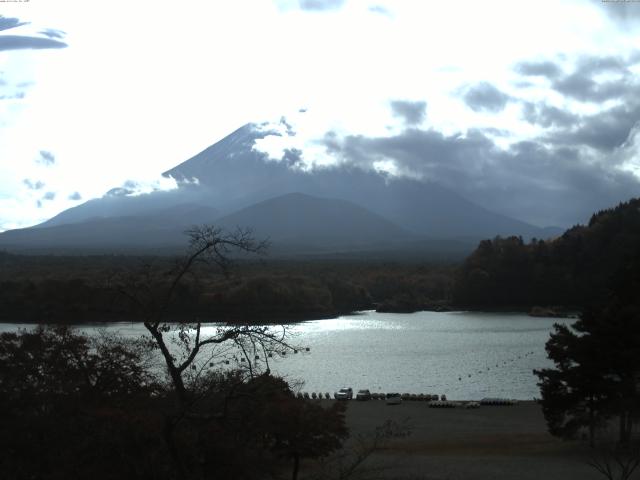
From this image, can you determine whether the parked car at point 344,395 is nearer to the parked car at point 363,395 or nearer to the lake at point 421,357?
the parked car at point 363,395

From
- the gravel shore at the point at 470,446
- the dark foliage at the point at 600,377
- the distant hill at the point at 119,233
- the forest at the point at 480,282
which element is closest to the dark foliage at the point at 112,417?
the gravel shore at the point at 470,446

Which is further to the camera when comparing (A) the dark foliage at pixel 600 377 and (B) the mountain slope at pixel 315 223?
(B) the mountain slope at pixel 315 223

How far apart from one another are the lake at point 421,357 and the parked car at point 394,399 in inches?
70.8

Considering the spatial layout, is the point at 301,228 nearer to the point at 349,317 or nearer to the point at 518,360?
the point at 349,317

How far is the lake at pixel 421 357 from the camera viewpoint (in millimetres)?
28391

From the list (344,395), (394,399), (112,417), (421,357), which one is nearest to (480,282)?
(421,357)

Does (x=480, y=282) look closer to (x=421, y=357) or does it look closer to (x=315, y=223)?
(x=421, y=357)

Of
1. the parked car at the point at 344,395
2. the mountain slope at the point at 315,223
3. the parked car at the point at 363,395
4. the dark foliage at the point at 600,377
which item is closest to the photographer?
the dark foliage at the point at 600,377

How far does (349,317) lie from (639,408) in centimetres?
4434

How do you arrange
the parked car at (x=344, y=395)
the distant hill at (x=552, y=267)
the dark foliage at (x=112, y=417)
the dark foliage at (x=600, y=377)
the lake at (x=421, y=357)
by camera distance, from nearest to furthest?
the dark foliage at (x=112, y=417)
the dark foliage at (x=600, y=377)
the parked car at (x=344, y=395)
the lake at (x=421, y=357)
the distant hill at (x=552, y=267)

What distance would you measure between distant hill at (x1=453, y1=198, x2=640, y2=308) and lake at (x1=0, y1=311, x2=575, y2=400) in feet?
40.1

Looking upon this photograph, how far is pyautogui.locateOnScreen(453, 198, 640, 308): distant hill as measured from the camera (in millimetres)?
64125

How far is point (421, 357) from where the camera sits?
35.5 m

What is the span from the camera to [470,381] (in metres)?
28.8
